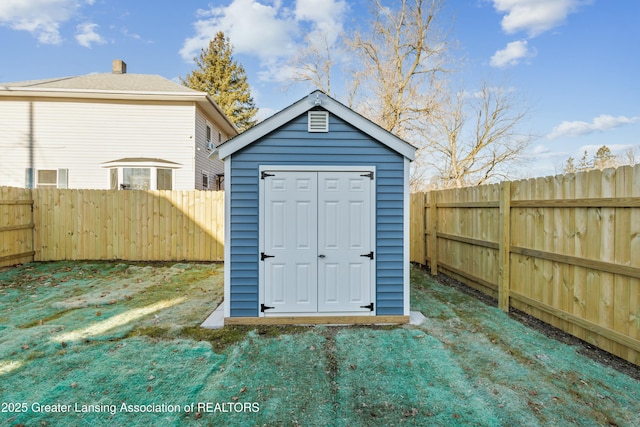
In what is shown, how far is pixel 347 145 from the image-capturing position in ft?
16.6

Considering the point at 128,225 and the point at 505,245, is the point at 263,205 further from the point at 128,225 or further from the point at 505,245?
the point at 128,225

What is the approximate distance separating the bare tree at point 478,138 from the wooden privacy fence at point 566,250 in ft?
47.7

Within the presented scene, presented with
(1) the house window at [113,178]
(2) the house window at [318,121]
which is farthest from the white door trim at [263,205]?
(1) the house window at [113,178]

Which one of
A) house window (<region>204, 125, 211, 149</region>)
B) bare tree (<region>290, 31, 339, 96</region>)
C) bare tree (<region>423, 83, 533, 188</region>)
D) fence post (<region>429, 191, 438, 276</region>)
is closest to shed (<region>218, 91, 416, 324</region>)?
fence post (<region>429, 191, 438, 276</region>)

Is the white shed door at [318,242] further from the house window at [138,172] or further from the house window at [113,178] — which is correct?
the house window at [113,178]

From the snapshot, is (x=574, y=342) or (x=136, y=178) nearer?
(x=574, y=342)

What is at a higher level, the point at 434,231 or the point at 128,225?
the point at 128,225

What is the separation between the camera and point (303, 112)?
4996 millimetres

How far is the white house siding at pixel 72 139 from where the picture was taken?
1259 cm

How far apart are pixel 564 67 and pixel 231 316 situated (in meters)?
19.4

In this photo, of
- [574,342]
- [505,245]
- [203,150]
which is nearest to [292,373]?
[574,342]

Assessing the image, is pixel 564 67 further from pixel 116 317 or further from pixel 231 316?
pixel 116 317

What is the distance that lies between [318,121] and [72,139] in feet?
40.3

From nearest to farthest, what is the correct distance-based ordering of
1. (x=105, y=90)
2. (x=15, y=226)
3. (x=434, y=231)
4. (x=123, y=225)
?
(x=15, y=226)
(x=434, y=231)
(x=123, y=225)
(x=105, y=90)
